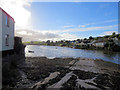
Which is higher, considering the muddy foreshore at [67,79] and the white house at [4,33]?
the white house at [4,33]

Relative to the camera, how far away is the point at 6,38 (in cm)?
1133

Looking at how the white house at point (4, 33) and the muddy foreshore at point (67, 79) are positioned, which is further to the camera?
the white house at point (4, 33)

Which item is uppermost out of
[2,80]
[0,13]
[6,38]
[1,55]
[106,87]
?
[0,13]

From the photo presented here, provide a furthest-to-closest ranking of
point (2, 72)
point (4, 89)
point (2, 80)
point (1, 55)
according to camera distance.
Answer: point (1, 55) < point (2, 72) < point (2, 80) < point (4, 89)

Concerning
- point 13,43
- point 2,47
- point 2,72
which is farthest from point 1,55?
point 2,72

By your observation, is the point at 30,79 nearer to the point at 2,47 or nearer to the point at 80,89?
the point at 80,89

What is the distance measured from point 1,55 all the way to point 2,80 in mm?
6354

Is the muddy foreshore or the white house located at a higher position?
the white house

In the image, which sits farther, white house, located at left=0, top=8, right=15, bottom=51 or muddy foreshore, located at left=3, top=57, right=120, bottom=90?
white house, located at left=0, top=8, right=15, bottom=51

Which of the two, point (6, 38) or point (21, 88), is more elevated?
point (6, 38)

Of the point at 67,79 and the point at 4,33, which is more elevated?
the point at 4,33

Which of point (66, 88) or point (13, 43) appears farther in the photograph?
point (13, 43)

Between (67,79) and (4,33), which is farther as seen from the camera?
(4,33)

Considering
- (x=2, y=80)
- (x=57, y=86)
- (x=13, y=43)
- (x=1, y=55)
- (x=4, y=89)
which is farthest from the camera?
(x=13, y=43)
